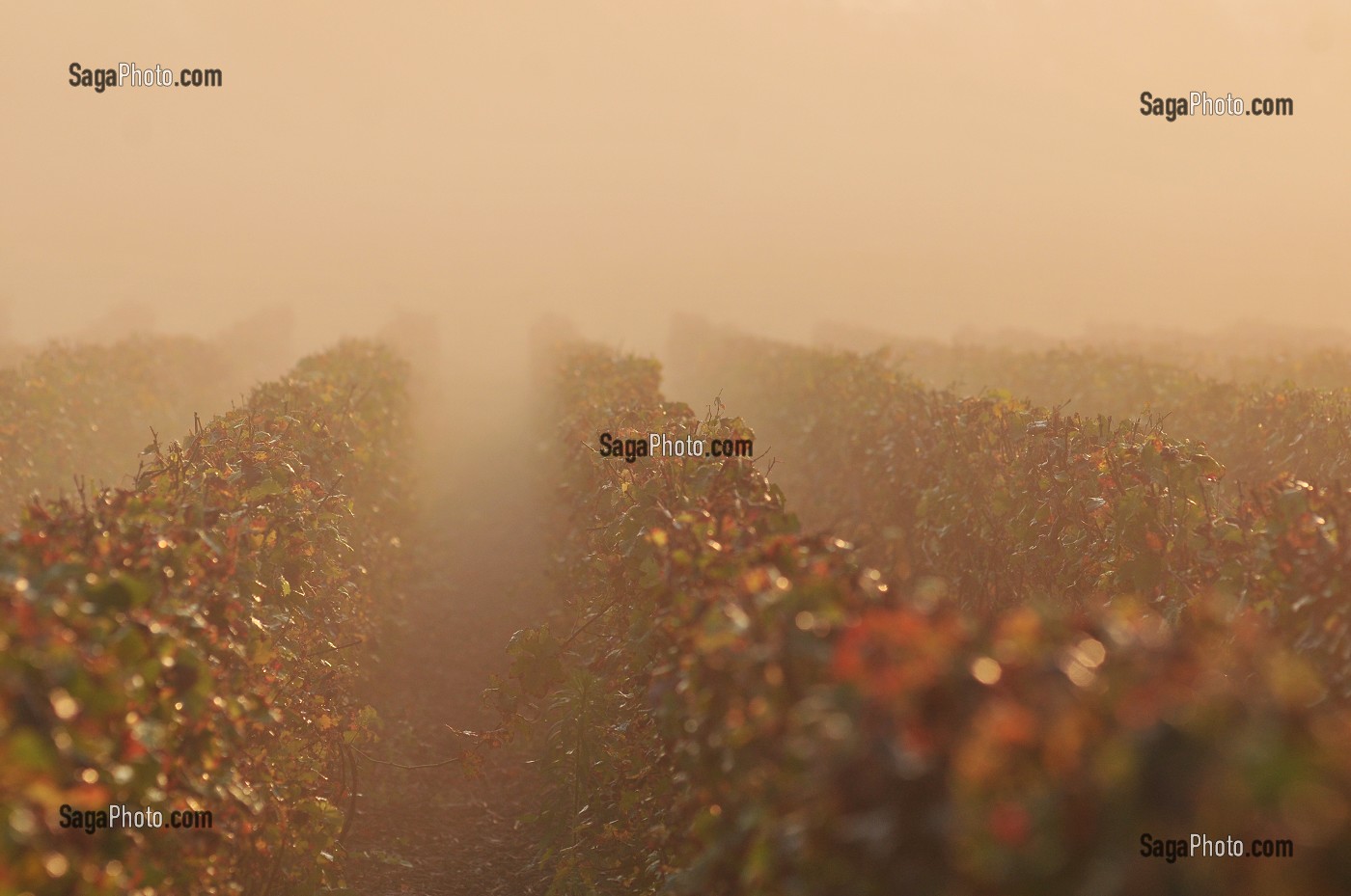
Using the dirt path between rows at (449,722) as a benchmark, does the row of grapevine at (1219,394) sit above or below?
above

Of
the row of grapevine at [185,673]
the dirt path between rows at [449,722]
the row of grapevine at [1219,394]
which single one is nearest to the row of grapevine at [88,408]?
the dirt path between rows at [449,722]

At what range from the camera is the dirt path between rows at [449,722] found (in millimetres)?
7500

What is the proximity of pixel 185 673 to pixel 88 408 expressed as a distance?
15816 millimetres

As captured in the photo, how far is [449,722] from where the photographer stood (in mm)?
10227

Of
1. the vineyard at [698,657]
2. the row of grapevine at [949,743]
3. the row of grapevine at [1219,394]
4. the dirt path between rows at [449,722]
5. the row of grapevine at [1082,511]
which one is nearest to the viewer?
the row of grapevine at [949,743]

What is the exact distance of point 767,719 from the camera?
3.42m

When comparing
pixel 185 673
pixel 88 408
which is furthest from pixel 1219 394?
pixel 88 408

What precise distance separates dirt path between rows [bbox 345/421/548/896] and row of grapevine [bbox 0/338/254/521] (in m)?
5.19

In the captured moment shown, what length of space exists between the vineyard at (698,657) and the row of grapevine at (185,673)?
2 centimetres

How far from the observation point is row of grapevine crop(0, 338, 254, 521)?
15.1 meters

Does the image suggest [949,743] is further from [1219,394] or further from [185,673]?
[1219,394]

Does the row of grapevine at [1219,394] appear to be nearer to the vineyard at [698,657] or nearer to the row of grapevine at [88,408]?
the vineyard at [698,657]

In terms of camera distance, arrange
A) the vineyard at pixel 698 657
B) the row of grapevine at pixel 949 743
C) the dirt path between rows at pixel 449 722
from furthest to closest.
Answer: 1. the dirt path between rows at pixel 449 722
2. the vineyard at pixel 698 657
3. the row of grapevine at pixel 949 743

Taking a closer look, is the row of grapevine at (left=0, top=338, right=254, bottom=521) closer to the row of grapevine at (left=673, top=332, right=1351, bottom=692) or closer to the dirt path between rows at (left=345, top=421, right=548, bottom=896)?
the dirt path between rows at (left=345, top=421, right=548, bottom=896)
